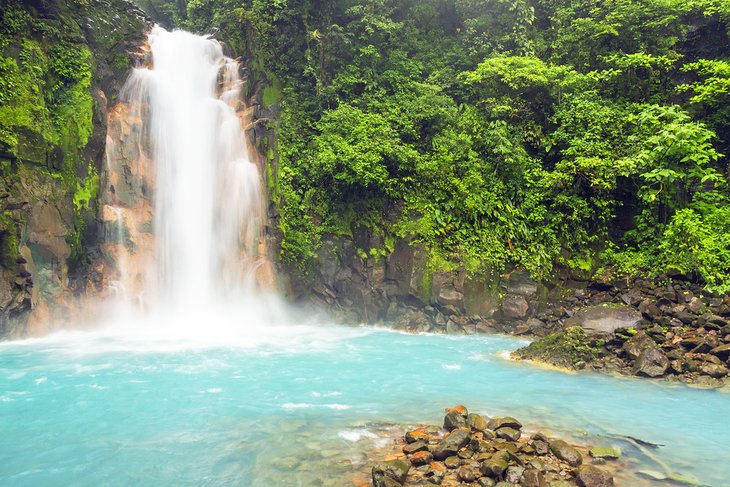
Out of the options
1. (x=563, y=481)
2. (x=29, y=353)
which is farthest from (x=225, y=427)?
(x=29, y=353)

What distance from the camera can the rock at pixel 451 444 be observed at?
6133 mm

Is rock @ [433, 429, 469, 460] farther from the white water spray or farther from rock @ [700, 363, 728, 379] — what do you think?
the white water spray

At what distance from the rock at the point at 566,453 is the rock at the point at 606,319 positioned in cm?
645

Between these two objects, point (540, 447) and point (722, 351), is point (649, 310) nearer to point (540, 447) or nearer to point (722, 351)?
point (722, 351)

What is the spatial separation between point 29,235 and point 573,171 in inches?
671

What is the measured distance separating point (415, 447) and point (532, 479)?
1542 millimetres

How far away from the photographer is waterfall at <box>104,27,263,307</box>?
16.8 meters

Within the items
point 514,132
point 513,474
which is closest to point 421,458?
point 513,474

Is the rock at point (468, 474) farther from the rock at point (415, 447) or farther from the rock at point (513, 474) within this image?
the rock at point (415, 447)

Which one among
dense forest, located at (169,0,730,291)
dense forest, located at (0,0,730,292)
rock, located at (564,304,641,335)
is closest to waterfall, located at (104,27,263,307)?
dense forest, located at (0,0,730,292)

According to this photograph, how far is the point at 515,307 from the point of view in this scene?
613 inches

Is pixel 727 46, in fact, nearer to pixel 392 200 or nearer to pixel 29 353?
pixel 392 200

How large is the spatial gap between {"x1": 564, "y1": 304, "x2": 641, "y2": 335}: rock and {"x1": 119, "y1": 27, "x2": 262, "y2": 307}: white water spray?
37.4ft

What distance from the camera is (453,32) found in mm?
23938
